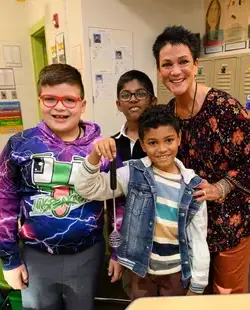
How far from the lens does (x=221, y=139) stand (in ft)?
3.84

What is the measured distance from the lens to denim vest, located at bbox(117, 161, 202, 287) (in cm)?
110

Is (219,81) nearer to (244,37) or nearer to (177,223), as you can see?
(244,37)

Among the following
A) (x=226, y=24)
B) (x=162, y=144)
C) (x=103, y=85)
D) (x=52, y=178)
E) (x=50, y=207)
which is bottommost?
(x=50, y=207)

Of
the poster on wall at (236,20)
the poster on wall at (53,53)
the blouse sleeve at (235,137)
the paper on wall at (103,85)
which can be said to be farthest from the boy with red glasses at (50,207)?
the poster on wall at (53,53)

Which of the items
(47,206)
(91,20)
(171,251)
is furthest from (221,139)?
(91,20)

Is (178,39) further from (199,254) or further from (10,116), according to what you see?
(10,116)

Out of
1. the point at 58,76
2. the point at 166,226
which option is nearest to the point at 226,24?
the point at 58,76

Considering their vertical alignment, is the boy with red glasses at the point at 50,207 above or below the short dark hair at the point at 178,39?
below

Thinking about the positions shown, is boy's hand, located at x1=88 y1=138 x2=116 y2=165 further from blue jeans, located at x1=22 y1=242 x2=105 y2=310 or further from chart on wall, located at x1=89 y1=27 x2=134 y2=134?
chart on wall, located at x1=89 y1=27 x2=134 y2=134

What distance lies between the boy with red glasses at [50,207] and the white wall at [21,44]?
11.4ft

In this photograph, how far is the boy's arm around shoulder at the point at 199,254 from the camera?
1.10 metres

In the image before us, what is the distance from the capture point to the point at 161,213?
111 cm

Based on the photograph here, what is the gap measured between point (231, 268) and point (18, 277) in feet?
2.96

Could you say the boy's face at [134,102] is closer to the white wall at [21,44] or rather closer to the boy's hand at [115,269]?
the boy's hand at [115,269]
